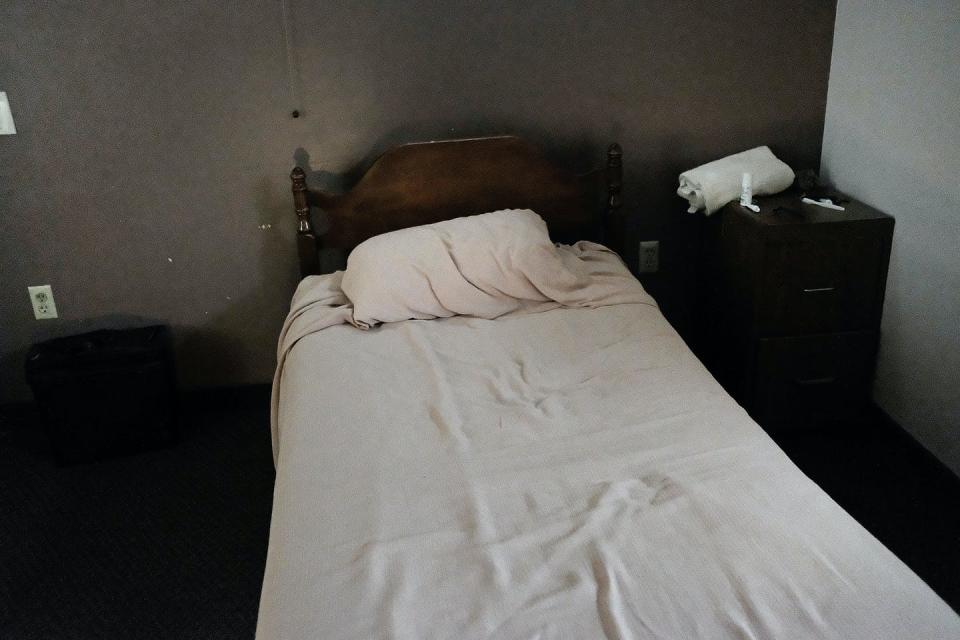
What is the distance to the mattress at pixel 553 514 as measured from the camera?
1.26m

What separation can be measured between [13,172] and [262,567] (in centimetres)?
140

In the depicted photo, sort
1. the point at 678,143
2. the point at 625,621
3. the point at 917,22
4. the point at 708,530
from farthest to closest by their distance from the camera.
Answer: the point at 678,143 < the point at 917,22 < the point at 708,530 < the point at 625,621

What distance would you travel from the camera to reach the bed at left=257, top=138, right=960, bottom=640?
1.26 m

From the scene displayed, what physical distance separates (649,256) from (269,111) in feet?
4.27

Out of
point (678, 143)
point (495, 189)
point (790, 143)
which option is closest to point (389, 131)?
point (495, 189)

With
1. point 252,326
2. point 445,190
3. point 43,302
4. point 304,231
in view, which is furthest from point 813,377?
point 43,302

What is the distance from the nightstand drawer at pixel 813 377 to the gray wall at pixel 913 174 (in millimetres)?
98

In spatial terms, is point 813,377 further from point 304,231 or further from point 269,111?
point 269,111

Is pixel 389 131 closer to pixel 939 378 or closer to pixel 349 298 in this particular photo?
pixel 349 298

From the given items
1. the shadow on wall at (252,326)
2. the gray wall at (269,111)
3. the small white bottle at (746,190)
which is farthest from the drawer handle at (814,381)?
the shadow on wall at (252,326)

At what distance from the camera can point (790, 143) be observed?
275cm

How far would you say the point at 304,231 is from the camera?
258 cm

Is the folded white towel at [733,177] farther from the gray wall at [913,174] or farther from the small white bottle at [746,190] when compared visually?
the gray wall at [913,174]

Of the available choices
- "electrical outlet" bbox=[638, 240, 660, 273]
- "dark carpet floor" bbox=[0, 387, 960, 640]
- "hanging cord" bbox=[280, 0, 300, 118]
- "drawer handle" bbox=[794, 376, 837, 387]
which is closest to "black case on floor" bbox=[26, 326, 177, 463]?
"dark carpet floor" bbox=[0, 387, 960, 640]
